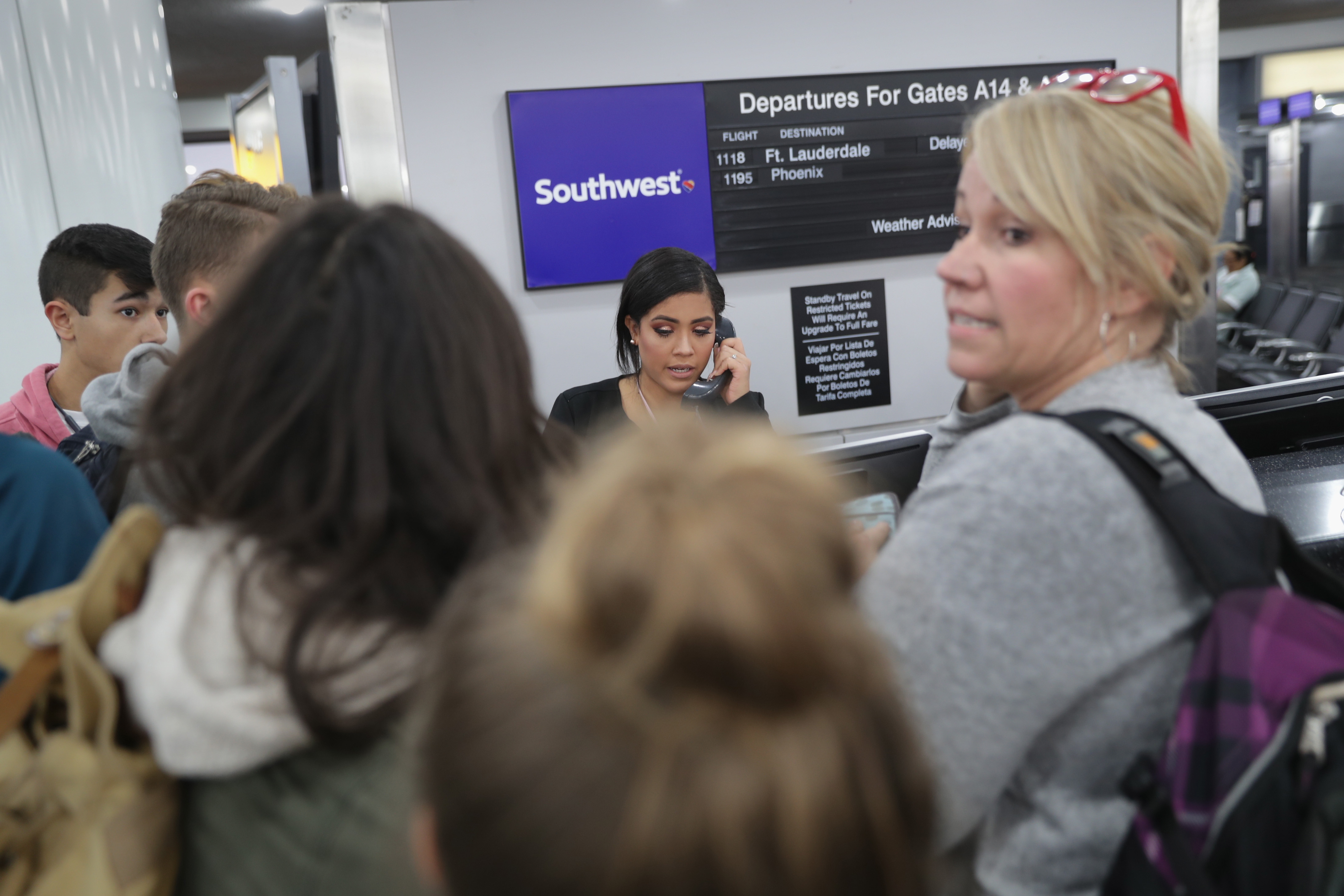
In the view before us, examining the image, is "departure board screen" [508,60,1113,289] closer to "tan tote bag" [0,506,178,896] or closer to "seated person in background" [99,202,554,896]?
"seated person in background" [99,202,554,896]

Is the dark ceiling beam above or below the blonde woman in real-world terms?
above

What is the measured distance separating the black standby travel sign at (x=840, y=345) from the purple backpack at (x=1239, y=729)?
3.10 metres

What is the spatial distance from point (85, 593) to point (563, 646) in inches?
20.8

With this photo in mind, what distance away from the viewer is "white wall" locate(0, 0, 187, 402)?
3455mm

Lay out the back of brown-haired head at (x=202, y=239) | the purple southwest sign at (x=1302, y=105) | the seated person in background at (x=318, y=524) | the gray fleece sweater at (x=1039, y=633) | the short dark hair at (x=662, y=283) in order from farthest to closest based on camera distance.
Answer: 1. the purple southwest sign at (x=1302, y=105)
2. the short dark hair at (x=662, y=283)
3. the back of brown-haired head at (x=202, y=239)
4. the gray fleece sweater at (x=1039, y=633)
5. the seated person in background at (x=318, y=524)

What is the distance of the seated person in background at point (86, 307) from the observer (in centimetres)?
271

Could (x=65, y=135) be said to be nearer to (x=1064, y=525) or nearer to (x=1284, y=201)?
(x=1064, y=525)

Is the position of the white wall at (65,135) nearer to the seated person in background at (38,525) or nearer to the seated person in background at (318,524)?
the seated person in background at (38,525)

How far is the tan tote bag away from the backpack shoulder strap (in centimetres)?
91

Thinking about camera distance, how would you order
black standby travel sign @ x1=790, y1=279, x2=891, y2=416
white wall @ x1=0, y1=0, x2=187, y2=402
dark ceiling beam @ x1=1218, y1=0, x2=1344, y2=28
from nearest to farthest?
white wall @ x1=0, y1=0, x2=187, y2=402, black standby travel sign @ x1=790, y1=279, x2=891, y2=416, dark ceiling beam @ x1=1218, y1=0, x2=1344, y2=28

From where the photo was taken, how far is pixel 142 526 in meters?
0.88

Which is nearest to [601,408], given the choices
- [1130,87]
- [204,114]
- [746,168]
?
[746,168]

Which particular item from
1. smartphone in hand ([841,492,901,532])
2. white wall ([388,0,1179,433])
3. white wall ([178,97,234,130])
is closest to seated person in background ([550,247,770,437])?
white wall ([388,0,1179,433])

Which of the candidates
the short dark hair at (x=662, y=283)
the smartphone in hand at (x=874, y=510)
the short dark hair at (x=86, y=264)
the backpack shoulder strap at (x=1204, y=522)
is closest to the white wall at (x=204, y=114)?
the short dark hair at (x=86, y=264)
